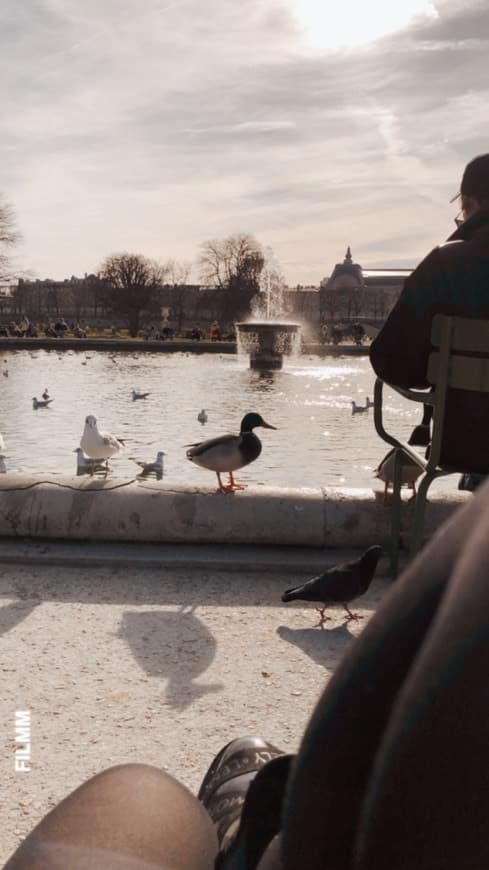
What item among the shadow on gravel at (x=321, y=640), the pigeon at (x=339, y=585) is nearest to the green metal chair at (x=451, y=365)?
the pigeon at (x=339, y=585)

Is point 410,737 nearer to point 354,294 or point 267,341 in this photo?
point 267,341

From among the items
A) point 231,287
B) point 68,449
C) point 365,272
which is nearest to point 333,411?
point 68,449

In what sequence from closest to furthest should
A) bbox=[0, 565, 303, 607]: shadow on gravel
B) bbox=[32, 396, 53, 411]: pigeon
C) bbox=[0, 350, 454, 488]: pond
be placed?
bbox=[0, 565, 303, 607]: shadow on gravel, bbox=[0, 350, 454, 488]: pond, bbox=[32, 396, 53, 411]: pigeon

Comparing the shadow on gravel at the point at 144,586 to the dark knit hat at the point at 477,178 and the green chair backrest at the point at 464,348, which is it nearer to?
the green chair backrest at the point at 464,348

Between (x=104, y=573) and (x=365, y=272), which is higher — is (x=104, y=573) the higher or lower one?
the lower one

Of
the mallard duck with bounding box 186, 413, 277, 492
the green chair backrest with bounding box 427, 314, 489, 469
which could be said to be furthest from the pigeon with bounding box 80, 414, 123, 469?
the green chair backrest with bounding box 427, 314, 489, 469

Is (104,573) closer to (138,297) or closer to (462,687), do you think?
(462,687)

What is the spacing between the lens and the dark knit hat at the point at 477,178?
367 centimetres

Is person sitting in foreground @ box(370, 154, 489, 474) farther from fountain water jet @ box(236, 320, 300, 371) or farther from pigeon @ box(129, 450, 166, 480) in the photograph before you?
fountain water jet @ box(236, 320, 300, 371)

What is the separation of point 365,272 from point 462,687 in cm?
16264

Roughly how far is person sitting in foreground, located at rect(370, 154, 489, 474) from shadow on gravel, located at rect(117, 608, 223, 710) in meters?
1.52

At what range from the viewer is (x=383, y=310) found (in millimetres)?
119062

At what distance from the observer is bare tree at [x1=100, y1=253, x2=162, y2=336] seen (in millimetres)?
81125

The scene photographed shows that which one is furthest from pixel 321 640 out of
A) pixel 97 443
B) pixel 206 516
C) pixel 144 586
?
pixel 97 443
